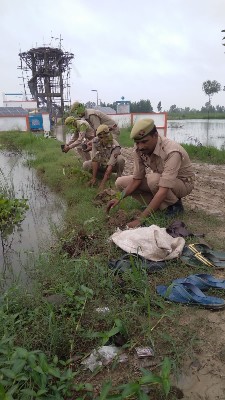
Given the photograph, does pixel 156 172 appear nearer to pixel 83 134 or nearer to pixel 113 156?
pixel 113 156

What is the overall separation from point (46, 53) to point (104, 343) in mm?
44641

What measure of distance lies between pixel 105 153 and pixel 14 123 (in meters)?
13.3

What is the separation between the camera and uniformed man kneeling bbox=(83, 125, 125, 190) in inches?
202

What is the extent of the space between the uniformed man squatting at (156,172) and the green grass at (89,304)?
30cm

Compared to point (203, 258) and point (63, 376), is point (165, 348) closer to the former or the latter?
point (63, 376)

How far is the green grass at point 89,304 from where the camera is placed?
6.20ft

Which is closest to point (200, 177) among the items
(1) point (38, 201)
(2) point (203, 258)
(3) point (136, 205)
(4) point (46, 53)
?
(3) point (136, 205)

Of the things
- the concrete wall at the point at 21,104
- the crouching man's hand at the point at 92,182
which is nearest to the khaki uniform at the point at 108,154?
the crouching man's hand at the point at 92,182

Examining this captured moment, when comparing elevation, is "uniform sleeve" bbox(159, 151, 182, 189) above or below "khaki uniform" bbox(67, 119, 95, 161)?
below

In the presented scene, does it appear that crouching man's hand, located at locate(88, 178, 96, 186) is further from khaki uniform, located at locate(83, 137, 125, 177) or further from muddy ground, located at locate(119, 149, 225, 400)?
muddy ground, located at locate(119, 149, 225, 400)

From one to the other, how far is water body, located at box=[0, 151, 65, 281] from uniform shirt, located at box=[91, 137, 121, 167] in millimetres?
974

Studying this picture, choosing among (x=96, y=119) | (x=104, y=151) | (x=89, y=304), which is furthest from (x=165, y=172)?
(x=96, y=119)

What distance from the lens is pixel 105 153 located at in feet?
17.9

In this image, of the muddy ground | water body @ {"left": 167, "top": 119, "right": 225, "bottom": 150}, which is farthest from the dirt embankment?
water body @ {"left": 167, "top": 119, "right": 225, "bottom": 150}
